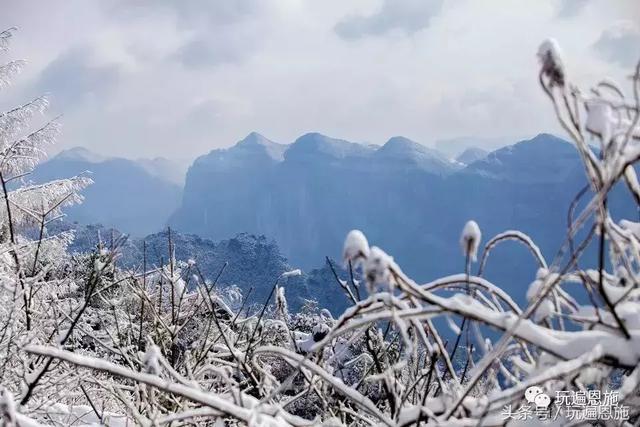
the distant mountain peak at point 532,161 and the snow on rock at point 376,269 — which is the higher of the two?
the distant mountain peak at point 532,161

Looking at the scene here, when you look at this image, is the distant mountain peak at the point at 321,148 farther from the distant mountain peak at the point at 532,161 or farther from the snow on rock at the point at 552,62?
the snow on rock at the point at 552,62

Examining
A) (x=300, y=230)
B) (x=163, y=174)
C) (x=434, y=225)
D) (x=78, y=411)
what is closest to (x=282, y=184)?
(x=300, y=230)

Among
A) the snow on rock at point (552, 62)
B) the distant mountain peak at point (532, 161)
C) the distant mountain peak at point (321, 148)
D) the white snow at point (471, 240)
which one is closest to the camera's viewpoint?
the snow on rock at point (552, 62)

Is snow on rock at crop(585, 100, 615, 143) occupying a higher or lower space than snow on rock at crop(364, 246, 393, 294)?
higher

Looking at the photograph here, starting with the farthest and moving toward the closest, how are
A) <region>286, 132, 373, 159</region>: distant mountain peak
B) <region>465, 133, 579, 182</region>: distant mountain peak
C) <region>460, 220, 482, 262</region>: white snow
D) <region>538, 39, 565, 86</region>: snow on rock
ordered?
<region>286, 132, 373, 159</region>: distant mountain peak → <region>465, 133, 579, 182</region>: distant mountain peak → <region>460, 220, 482, 262</region>: white snow → <region>538, 39, 565, 86</region>: snow on rock

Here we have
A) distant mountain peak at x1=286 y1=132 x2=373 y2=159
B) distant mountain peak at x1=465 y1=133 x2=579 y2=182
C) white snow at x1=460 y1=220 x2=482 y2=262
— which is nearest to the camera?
white snow at x1=460 y1=220 x2=482 y2=262

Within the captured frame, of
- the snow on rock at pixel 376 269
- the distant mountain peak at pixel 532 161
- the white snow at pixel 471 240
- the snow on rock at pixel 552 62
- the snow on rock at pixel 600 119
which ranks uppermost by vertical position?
the distant mountain peak at pixel 532 161

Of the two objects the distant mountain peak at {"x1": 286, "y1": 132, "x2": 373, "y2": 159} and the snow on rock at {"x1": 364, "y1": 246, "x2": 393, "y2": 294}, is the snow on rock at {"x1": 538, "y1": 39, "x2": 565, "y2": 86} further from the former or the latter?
the distant mountain peak at {"x1": 286, "y1": 132, "x2": 373, "y2": 159}

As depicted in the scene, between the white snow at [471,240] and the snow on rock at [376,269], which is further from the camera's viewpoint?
the white snow at [471,240]

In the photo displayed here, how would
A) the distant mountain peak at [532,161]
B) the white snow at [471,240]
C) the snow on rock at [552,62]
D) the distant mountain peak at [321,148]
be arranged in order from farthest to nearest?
the distant mountain peak at [321,148] → the distant mountain peak at [532,161] → the white snow at [471,240] → the snow on rock at [552,62]

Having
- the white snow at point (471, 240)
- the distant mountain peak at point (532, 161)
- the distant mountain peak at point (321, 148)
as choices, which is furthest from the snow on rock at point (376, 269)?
the distant mountain peak at point (321, 148)

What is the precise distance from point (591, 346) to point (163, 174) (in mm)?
177447

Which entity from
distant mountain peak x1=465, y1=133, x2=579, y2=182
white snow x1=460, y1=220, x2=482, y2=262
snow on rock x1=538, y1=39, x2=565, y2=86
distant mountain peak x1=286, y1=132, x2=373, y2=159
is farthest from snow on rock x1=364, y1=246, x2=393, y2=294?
distant mountain peak x1=286, y1=132, x2=373, y2=159

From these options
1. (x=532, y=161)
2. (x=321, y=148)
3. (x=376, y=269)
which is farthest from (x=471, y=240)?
(x=321, y=148)
